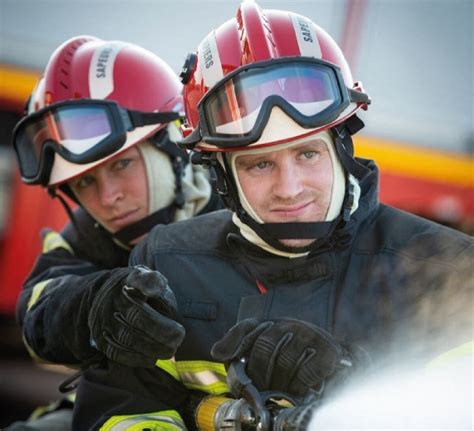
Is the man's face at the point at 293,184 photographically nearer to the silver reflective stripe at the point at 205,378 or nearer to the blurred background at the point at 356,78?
the silver reflective stripe at the point at 205,378

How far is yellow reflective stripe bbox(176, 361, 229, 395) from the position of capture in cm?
278

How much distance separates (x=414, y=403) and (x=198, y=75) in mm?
1344

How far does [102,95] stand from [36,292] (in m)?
0.81

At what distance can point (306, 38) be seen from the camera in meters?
2.93

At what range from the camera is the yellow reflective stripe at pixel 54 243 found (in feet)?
13.1

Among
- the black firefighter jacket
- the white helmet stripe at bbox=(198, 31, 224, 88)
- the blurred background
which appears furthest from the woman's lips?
the blurred background

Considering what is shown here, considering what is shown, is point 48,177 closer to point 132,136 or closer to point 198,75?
point 132,136

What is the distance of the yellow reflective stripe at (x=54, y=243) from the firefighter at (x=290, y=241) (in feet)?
3.49

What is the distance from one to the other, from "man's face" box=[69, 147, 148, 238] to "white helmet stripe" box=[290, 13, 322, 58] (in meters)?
1.05

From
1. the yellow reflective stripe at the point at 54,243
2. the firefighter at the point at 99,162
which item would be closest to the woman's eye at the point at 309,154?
the firefighter at the point at 99,162

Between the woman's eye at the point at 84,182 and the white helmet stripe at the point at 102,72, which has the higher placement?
the white helmet stripe at the point at 102,72

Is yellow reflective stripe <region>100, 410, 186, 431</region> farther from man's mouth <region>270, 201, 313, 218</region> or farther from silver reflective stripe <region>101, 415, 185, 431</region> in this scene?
man's mouth <region>270, 201, 313, 218</region>

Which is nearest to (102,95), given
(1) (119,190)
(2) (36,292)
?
(1) (119,190)

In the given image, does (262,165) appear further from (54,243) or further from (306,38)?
(54,243)
